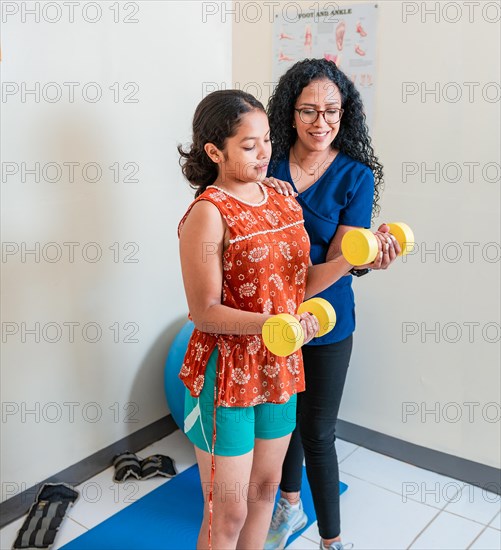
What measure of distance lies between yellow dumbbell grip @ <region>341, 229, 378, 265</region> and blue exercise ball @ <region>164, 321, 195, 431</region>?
122 centimetres

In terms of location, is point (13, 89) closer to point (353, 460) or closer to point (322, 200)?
point (322, 200)

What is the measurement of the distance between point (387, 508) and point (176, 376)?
3.03ft

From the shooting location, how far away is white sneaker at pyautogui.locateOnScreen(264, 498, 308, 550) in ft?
7.41

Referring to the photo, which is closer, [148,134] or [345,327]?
[345,327]

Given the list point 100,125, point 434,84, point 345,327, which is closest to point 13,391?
point 100,125

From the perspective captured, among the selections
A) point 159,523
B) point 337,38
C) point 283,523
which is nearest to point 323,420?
point 283,523

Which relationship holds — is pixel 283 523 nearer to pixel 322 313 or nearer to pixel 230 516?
pixel 230 516

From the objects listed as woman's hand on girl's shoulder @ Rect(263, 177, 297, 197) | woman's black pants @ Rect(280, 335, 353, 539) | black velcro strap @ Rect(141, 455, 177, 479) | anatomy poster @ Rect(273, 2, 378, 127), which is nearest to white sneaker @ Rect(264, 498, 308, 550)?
woman's black pants @ Rect(280, 335, 353, 539)

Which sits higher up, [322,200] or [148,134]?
[148,134]

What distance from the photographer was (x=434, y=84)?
2.40 metres

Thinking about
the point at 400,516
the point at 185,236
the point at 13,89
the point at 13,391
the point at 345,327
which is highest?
the point at 13,89

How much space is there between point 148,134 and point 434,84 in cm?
106

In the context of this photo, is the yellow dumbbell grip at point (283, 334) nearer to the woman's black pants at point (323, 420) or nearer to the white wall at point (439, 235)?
the woman's black pants at point (323, 420)

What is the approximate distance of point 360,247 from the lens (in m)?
1.61
